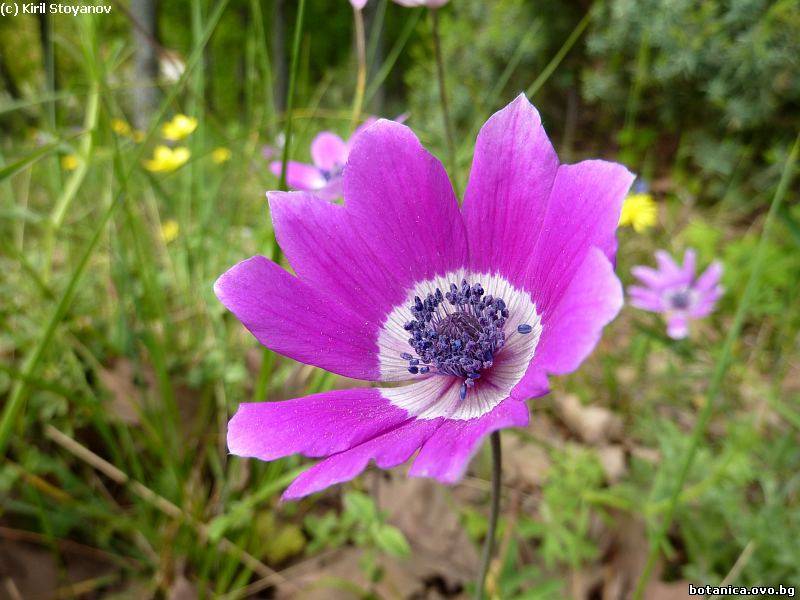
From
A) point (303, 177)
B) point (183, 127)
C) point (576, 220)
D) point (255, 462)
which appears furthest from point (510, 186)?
point (183, 127)

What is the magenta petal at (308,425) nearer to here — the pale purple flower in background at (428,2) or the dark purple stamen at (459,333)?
the dark purple stamen at (459,333)

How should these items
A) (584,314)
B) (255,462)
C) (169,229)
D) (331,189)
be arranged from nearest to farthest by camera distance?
1. (584,314)
2. (331,189)
3. (255,462)
4. (169,229)

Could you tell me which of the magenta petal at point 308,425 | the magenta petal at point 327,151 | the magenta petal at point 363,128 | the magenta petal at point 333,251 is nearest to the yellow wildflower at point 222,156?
the magenta petal at point 327,151

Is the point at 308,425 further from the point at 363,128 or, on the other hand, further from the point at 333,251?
the point at 363,128

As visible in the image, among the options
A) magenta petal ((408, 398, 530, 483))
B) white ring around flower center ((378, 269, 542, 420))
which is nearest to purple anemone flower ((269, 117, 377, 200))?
white ring around flower center ((378, 269, 542, 420))

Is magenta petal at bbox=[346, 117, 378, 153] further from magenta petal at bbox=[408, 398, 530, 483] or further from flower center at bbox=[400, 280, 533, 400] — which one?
Answer: magenta petal at bbox=[408, 398, 530, 483]

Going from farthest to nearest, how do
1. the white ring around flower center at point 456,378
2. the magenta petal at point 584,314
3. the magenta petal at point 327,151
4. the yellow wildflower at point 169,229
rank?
the yellow wildflower at point 169,229 < the magenta petal at point 327,151 < the white ring around flower center at point 456,378 < the magenta petal at point 584,314

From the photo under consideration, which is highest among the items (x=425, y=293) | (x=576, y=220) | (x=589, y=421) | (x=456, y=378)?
(x=576, y=220)
